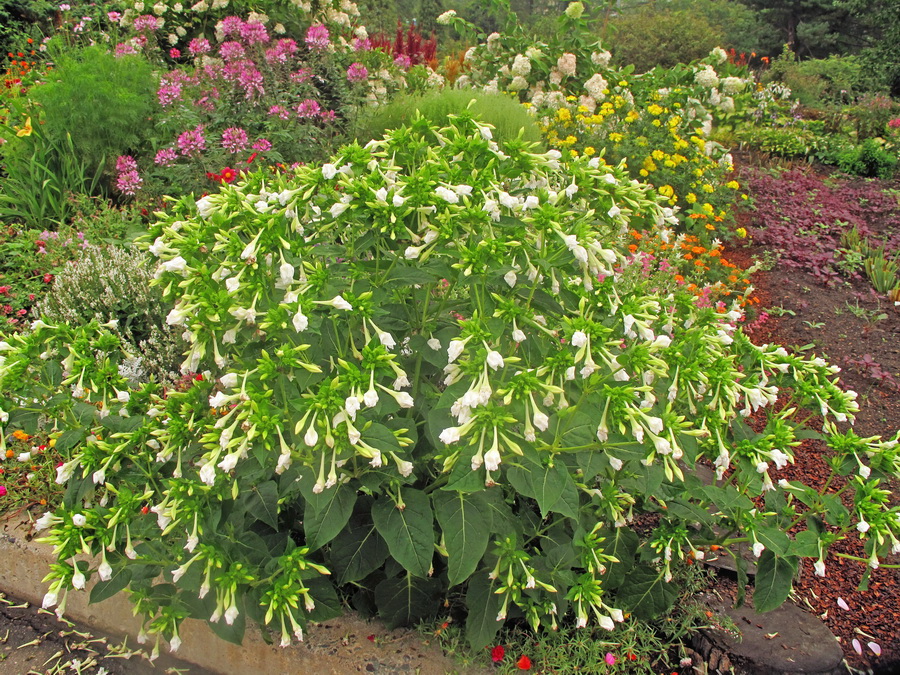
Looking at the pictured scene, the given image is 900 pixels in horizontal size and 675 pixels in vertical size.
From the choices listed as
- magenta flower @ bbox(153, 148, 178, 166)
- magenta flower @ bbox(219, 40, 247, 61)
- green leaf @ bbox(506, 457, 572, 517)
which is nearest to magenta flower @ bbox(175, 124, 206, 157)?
magenta flower @ bbox(153, 148, 178, 166)

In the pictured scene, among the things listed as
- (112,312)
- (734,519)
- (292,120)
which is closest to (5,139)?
(292,120)

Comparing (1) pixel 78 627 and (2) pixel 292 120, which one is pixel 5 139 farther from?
(1) pixel 78 627

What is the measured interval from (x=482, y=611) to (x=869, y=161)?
8.61 m

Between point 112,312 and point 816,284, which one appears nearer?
point 112,312

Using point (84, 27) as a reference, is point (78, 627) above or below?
below

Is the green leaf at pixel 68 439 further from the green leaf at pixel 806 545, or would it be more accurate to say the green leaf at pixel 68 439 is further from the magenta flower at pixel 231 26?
the magenta flower at pixel 231 26

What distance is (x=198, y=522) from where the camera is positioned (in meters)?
1.65

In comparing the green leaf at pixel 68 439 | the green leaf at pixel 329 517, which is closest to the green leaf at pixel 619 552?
the green leaf at pixel 329 517

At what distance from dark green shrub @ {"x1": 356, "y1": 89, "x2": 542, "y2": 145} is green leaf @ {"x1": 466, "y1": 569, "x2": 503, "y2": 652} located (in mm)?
4389

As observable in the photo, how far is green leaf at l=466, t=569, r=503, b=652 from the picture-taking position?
74.0 inches

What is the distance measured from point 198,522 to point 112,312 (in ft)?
7.95

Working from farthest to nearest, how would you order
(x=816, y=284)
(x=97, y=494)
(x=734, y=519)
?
(x=816, y=284) < (x=97, y=494) < (x=734, y=519)

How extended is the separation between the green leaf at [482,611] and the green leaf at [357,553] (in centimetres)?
30

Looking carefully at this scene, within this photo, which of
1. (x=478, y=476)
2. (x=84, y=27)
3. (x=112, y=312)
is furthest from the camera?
(x=84, y=27)
